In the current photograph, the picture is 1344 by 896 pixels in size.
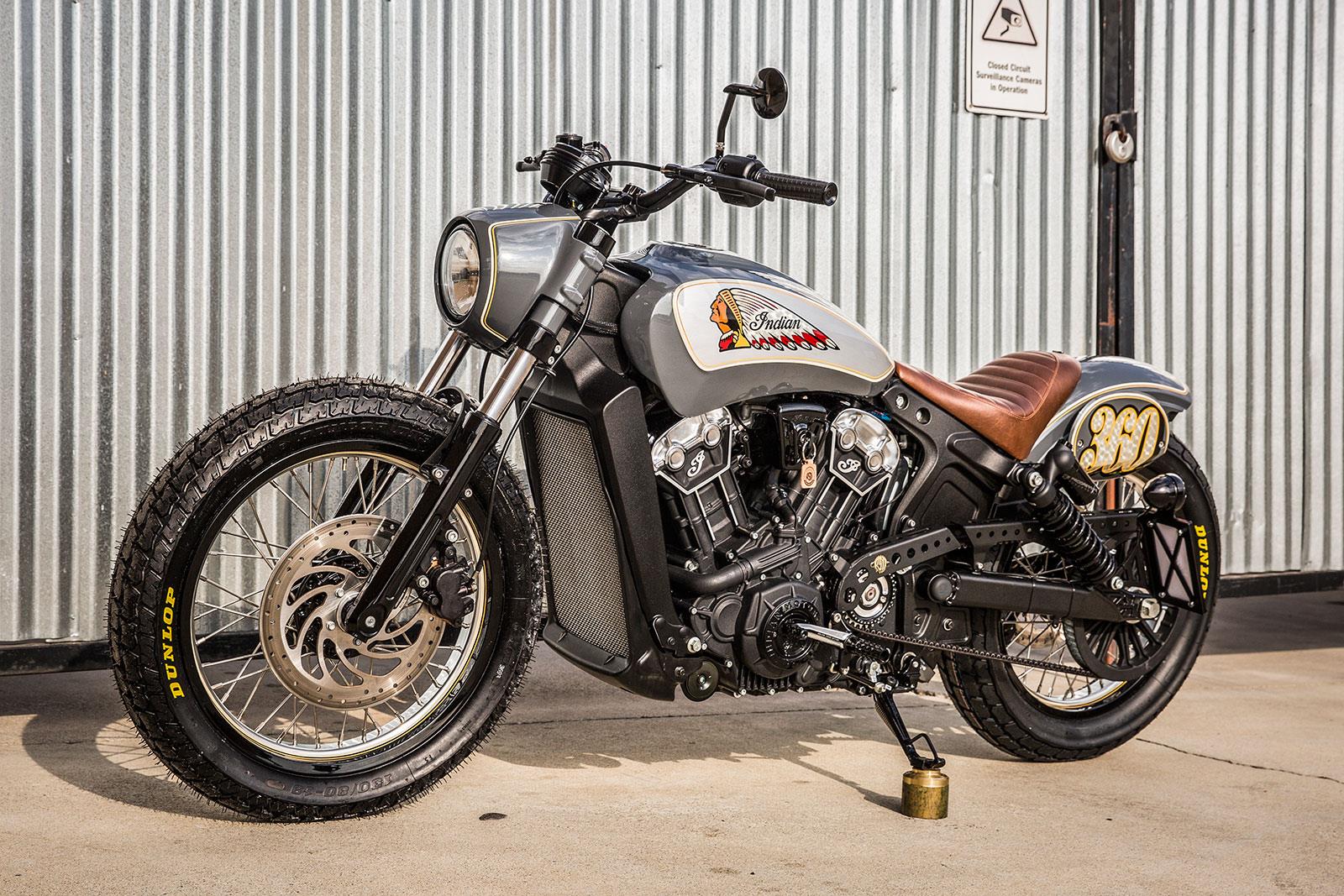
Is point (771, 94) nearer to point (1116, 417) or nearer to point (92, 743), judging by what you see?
point (1116, 417)

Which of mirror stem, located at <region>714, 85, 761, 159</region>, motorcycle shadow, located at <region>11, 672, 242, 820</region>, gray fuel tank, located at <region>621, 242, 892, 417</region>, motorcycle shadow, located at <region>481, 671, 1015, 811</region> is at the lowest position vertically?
motorcycle shadow, located at <region>481, 671, 1015, 811</region>

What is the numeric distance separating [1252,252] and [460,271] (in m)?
3.67

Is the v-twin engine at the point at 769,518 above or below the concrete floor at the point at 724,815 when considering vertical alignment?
above

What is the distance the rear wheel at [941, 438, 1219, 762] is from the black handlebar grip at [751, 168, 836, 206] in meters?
1.15

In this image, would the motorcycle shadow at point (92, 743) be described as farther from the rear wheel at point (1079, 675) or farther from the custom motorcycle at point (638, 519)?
the rear wheel at point (1079, 675)

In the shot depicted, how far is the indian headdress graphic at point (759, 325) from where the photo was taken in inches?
116

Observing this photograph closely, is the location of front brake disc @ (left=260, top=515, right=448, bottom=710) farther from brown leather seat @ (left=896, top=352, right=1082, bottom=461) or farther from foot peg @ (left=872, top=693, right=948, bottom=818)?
brown leather seat @ (left=896, top=352, right=1082, bottom=461)

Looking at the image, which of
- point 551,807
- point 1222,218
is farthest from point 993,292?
point 551,807

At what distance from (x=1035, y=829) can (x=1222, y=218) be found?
127 inches

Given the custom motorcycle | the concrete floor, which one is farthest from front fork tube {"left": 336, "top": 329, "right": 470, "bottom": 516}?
the concrete floor

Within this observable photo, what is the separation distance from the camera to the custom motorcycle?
2758 mm

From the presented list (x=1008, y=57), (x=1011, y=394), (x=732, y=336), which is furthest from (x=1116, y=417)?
(x=1008, y=57)

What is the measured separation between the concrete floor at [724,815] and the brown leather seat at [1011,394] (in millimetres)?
869

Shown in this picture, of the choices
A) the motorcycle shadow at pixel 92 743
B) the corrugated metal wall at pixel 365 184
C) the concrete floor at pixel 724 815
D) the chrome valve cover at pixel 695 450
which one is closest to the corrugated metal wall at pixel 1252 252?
the corrugated metal wall at pixel 365 184
